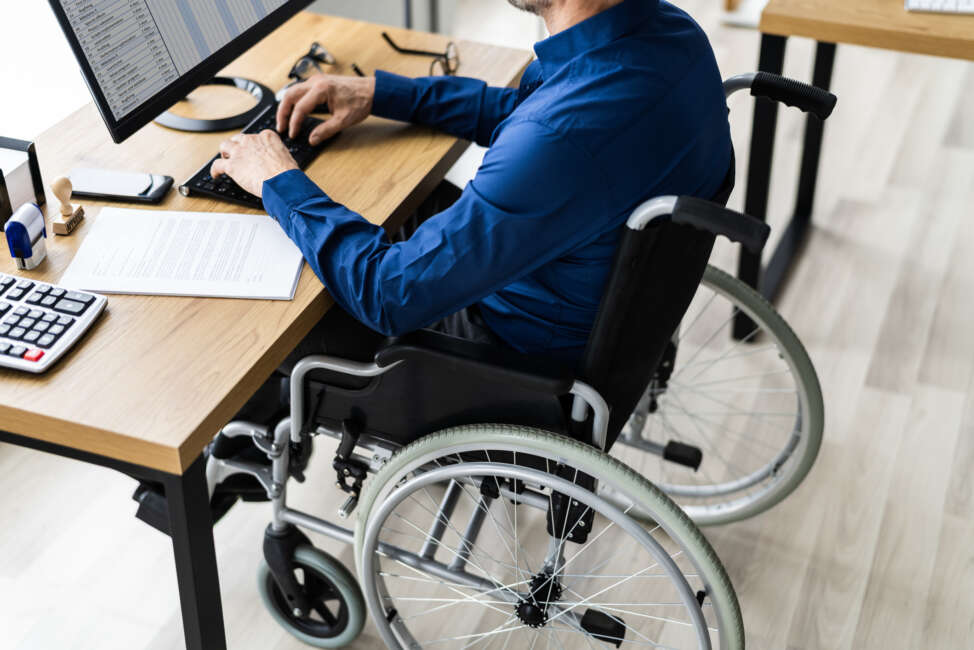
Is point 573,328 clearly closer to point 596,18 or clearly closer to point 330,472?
point 596,18

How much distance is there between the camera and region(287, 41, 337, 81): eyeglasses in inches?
73.7

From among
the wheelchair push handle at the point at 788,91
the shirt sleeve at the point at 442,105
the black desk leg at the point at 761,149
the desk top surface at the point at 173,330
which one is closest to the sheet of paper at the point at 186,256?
the desk top surface at the point at 173,330

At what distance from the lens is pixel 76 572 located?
6.27 feet

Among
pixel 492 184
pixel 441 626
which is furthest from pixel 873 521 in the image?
pixel 492 184

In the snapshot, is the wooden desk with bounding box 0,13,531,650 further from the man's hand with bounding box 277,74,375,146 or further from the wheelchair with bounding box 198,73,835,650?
the wheelchair with bounding box 198,73,835,650

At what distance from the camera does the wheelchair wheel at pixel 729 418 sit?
1758 millimetres

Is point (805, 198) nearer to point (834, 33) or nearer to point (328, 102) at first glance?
point (834, 33)

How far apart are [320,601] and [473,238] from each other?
32.2 inches

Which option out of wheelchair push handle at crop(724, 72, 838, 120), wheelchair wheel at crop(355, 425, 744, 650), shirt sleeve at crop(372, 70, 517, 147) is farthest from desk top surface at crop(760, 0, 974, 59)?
wheelchair wheel at crop(355, 425, 744, 650)

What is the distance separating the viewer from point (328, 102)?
1718mm

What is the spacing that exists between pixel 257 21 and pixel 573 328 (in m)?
0.79

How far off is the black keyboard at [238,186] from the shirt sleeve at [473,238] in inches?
7.2

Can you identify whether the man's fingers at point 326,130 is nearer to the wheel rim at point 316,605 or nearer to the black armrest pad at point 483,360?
the black armrest pad at point 483,360

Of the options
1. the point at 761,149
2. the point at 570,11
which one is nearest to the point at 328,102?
the point at 570,11
